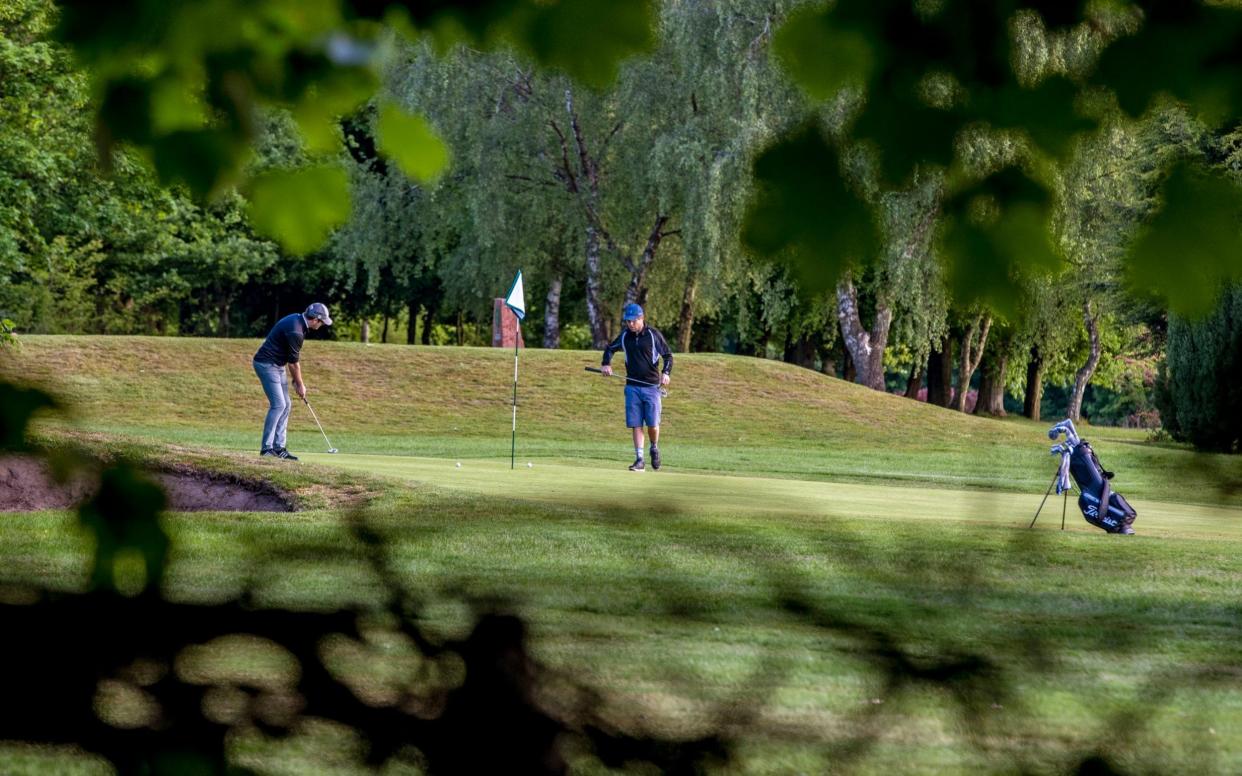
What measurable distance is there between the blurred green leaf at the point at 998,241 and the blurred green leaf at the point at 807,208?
0.06 m

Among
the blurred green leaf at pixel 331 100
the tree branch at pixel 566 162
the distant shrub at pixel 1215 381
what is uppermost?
the tree branch at pixel 566 162

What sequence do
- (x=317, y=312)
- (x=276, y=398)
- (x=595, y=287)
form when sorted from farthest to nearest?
(x=595, y=287) → (x=317, y=312) → (x=276, y=398)

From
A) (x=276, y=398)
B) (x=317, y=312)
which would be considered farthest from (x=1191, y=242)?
Answer: (x=317, y=312)

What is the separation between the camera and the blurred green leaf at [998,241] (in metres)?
1.08

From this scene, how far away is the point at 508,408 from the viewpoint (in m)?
32.0

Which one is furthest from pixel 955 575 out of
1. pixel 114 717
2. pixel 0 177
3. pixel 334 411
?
pixel 334 411

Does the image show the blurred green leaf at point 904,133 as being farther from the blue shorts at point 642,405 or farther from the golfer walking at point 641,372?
the blue shorts at point 642,405

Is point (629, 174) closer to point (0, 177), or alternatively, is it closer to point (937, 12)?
point (0, 177)

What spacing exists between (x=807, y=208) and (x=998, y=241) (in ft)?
0.44

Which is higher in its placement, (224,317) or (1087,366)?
(1087,366)

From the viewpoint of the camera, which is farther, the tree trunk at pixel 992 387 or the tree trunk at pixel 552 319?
the tree trunk at pixel 992 387

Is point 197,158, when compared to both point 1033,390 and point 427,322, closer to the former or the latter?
point 427,322

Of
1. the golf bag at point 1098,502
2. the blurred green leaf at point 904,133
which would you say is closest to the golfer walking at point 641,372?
the golf bag at point 1098,502

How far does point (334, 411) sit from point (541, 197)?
29.8ft
